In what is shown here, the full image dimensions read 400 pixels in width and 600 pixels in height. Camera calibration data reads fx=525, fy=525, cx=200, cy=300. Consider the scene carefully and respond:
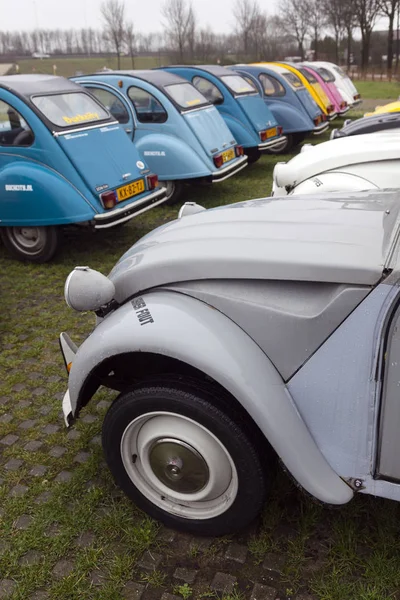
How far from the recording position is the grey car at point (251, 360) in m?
1.94

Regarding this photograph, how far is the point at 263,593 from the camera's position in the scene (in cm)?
216

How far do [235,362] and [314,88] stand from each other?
42.0 ft

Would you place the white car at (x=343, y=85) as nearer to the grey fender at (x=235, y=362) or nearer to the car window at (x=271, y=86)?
the car window at (x=271, y=86)

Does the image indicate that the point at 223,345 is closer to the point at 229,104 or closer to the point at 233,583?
the point at 233,583

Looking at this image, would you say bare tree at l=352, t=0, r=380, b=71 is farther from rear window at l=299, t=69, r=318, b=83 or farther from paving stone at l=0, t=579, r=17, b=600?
paving stone at l=0, t=579, r=17, b=600

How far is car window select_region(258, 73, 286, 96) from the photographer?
1171 cm

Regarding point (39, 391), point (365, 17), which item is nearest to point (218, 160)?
point (39, 391)

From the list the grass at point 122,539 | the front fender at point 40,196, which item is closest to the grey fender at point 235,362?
the grass at point 122,539

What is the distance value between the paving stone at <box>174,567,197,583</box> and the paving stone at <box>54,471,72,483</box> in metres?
0.84

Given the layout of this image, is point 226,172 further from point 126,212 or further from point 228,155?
point 126,212

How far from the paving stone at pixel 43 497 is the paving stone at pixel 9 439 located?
512mm

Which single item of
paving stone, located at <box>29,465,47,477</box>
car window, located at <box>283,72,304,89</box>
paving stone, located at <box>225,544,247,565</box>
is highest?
car window, located at <box>283,72,304,89</box>

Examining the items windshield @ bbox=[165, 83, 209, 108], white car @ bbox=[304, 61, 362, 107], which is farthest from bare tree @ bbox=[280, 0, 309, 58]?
windshield @ bbox=[165, 83, 209, 108]

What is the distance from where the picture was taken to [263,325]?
83.1 inches
